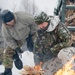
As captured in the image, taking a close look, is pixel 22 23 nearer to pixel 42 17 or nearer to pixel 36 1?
pixel 42 17

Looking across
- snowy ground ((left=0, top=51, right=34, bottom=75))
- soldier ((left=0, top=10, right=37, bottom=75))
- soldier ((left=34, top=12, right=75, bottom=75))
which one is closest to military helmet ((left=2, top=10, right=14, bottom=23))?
soldier ((left=0, top=10, right=37, bottom=75))

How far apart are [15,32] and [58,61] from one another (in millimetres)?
1073

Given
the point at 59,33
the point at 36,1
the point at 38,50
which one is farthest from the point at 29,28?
the point at 36,1

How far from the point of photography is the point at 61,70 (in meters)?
4.59

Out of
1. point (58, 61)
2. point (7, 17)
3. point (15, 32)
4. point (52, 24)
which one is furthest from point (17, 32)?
point (52, 24)

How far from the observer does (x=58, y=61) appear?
4.91 meters

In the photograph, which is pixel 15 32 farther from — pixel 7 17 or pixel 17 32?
pixel 7 17

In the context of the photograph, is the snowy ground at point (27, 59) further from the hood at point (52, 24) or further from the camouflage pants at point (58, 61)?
the hood at point (52, 24)

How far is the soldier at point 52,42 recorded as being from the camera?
4.45m

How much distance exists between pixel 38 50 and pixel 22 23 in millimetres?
640

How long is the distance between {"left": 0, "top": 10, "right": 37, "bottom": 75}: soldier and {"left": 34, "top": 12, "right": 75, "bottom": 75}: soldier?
1.82ft

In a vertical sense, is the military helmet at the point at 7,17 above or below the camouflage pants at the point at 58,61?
above

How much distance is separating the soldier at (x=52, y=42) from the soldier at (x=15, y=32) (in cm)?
55

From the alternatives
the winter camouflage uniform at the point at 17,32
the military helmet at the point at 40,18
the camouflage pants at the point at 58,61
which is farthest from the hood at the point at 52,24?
the winter camouflage uniform at the point at 17,32
